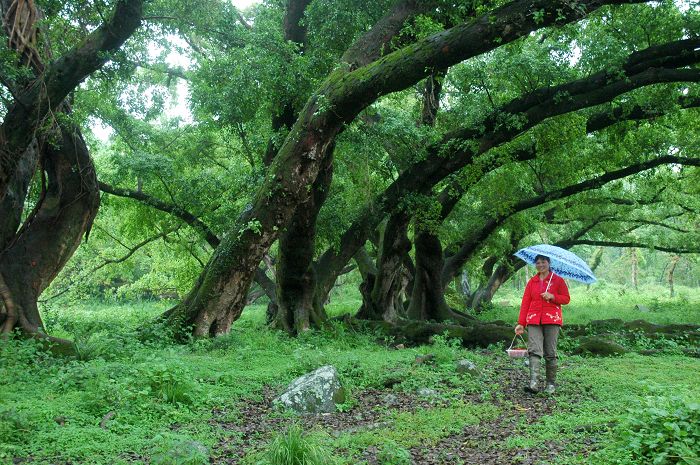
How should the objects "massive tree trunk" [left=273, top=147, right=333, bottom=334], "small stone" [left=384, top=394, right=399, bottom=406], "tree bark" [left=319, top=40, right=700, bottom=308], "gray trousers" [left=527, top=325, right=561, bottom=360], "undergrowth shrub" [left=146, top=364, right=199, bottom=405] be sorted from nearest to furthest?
"undergrowth shrub" [left=146, top=364, right=199, bottom=405] < "small stone" [left=384, top=394, right=399, bottom=406] < "gray trousers" [left=527, top=325, right=561, bottom=360] < "tree bark" [left=319, top=40, right=700, bottom=308] < "massive tree trunk" [left=273, top=147, right=333, bottom=334]

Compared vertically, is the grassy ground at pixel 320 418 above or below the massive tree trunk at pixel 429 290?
below

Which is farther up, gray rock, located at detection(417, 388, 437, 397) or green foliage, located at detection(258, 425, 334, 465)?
gray rock, located at detection(417, 388, 437, 397)

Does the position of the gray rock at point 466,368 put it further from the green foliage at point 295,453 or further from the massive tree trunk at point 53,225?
the massive tree trunk at point 53,225

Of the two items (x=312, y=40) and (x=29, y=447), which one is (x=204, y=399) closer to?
(x=29, y=447)

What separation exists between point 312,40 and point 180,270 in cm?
1095

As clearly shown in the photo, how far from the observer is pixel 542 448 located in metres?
4.91

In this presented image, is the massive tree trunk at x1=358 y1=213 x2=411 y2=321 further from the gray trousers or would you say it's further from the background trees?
the gray trousers

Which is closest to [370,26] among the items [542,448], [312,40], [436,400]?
[312,40]

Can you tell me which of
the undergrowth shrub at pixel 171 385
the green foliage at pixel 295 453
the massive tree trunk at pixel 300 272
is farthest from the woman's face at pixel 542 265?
the massive tree trunk at pixel 300 272

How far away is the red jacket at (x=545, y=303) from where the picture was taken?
291 inches

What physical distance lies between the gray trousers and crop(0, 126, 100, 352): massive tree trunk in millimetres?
7329

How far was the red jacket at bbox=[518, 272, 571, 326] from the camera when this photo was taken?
739cm

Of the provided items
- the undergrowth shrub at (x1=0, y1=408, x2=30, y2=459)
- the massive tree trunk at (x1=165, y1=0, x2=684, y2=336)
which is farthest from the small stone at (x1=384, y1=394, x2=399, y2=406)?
the massive tree trunk at (x1=165, y1=0, x2=684, y2=336)

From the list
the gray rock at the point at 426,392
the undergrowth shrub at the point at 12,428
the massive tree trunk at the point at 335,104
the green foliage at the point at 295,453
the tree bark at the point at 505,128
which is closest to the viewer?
the green foliage at the point at 295,453
